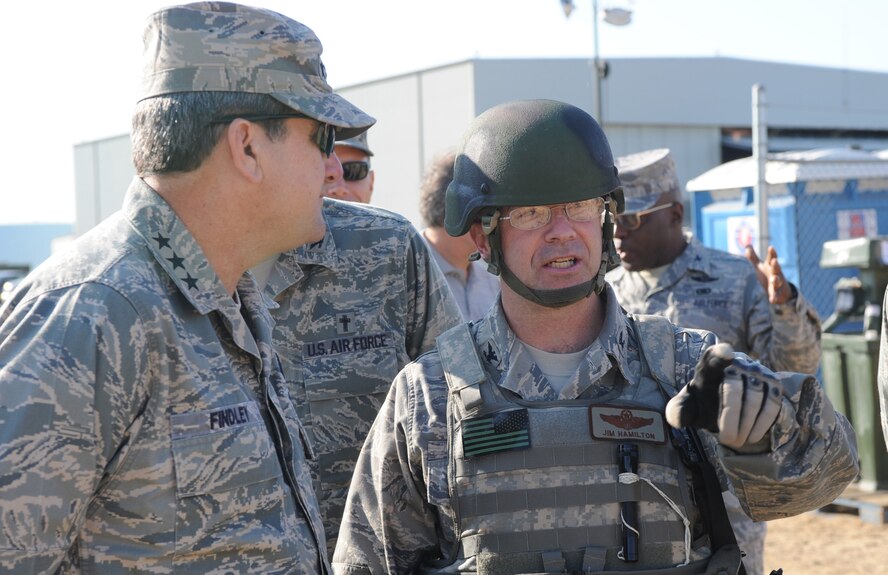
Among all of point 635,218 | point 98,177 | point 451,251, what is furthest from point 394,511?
point 98,177

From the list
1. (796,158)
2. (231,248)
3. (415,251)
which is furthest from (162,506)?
(796,158)

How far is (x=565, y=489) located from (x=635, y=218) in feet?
9.57

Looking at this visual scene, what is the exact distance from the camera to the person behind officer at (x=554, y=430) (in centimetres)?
246

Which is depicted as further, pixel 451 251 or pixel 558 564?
pixel 451 251

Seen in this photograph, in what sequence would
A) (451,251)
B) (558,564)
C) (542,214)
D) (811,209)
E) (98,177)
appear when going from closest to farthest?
(558,564), (542,214), (451,251), (811,209), (98,177)

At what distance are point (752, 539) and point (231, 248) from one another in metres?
2.75

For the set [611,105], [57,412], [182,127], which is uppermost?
[611,105]

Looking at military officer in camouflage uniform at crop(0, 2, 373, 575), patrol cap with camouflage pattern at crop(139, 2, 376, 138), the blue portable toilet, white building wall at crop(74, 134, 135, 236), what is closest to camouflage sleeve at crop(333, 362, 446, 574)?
military officer in camouflage uniform at crop(0, 2, 373, 575)

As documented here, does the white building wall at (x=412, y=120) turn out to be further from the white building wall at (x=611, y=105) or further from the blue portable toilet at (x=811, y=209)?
the blue portable toilet at (x=811, y=209)

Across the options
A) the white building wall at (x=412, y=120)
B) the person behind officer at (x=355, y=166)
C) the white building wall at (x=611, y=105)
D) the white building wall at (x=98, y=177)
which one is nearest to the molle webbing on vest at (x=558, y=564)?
the person behind officer at (x=355, y=166)

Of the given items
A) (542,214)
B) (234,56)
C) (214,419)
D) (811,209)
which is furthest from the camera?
(811,209)

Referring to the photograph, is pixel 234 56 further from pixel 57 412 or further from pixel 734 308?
pixel 734 308

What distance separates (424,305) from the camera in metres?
3.51

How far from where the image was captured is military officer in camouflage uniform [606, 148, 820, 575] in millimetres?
4754
